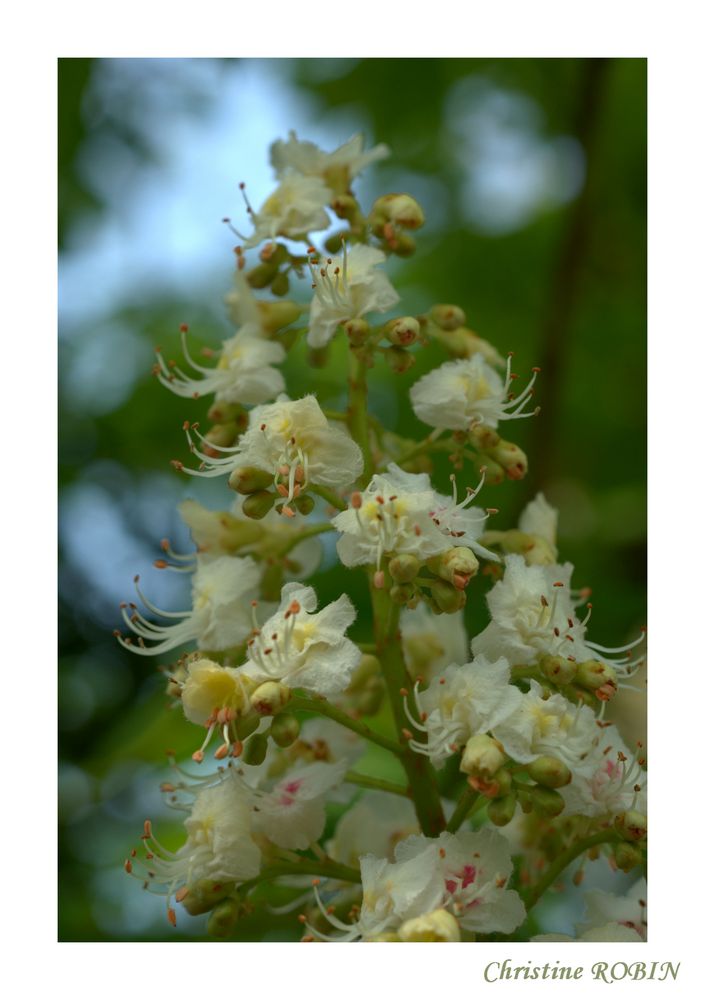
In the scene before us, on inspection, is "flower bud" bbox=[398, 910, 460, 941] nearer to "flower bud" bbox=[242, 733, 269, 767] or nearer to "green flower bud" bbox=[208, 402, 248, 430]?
"flower bud" bbox=[242, 733, 269, 767]

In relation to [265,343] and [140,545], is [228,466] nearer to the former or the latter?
[265,343]

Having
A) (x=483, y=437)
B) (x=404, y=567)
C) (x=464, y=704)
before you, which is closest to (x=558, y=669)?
(x=464, y=704)

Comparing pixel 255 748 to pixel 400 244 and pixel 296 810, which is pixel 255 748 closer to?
pixel 296 810

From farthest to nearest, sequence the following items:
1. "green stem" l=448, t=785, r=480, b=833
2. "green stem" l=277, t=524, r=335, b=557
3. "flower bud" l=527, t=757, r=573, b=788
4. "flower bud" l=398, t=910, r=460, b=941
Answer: "green stem" l=277, t=524, r=335, b=557 < "green stem" l=448, t=785, r=480, b=833 < "flower bud" l=527, t=757, r=573, b=788 < "flower bud" l=398, t=910, r=460, b=941

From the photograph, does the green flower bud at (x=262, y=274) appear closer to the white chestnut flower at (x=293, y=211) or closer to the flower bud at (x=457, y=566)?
the white chestnut flower at (x=293, y=211)

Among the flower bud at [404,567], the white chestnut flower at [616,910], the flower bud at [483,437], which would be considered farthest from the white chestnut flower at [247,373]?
the white chestnut flower at [616,910]

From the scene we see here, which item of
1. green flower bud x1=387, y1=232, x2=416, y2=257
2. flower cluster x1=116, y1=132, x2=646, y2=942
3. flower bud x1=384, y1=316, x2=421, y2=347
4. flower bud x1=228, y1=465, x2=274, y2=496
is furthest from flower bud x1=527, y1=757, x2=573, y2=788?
green flower bud x1=387, y1=232, x2=416, y2=257

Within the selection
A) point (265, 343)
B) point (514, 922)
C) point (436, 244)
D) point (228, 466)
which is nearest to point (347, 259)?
point (265, 343)

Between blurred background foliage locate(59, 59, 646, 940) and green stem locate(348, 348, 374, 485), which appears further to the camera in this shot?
blurred background foliage locate(59, 59, 646, 940)
